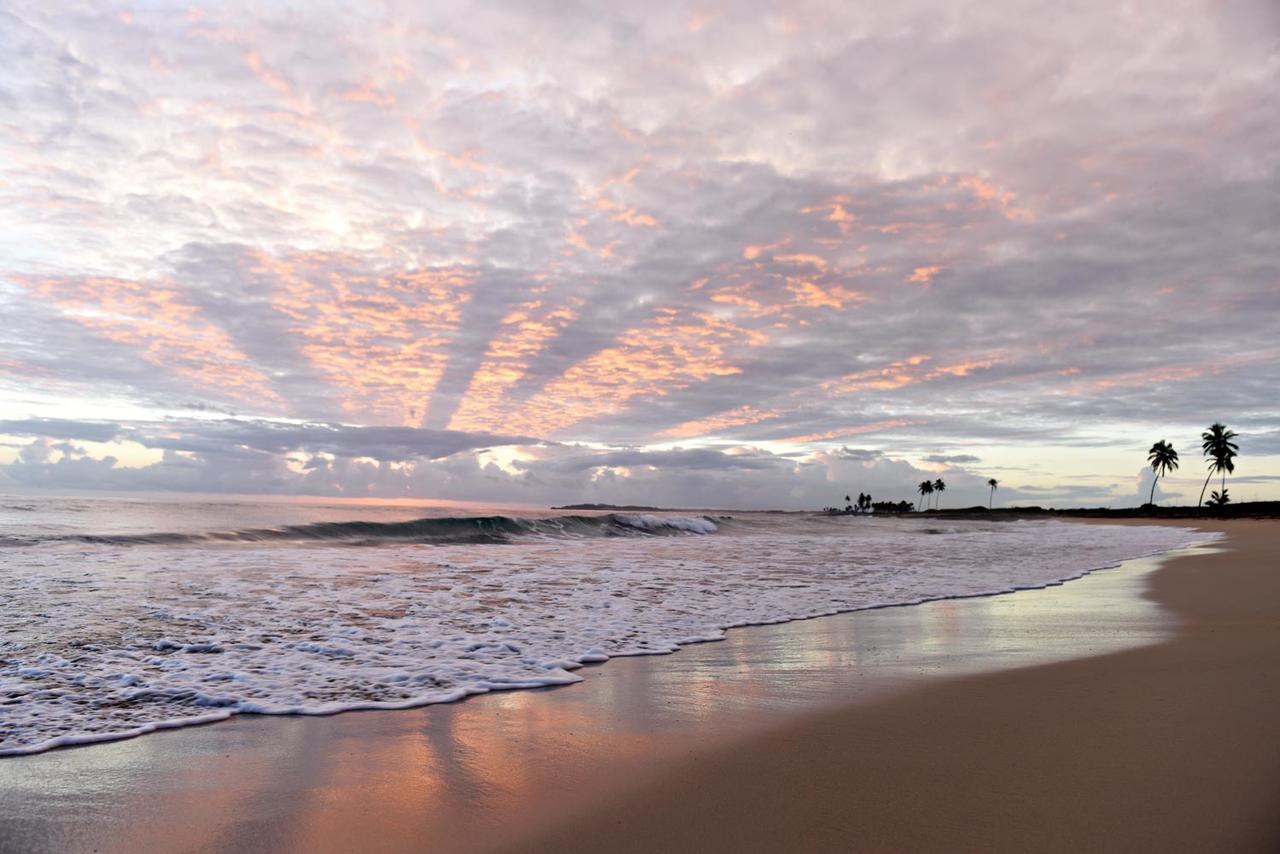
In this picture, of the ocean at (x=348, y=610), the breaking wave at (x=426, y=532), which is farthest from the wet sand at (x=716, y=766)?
the breaking wave at (x=426, y=532)

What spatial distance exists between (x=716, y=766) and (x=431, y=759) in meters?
1.50

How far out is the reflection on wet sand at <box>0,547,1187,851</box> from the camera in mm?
2924

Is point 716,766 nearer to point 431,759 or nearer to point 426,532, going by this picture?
point 431,759

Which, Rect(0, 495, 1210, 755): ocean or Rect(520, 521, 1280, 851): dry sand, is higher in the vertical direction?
Rect(520, 521, 1280, 851): dry sand

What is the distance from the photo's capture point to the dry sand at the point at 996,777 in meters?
2.68

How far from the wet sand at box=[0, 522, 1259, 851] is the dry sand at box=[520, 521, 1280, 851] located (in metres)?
0.01

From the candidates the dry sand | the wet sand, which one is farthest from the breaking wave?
the dry sand

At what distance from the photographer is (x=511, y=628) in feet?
24.4

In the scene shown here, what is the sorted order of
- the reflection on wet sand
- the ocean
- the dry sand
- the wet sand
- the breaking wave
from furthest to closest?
the breaking wave
the ocean
the reflection on wet sand
the wet sand
the dry sand

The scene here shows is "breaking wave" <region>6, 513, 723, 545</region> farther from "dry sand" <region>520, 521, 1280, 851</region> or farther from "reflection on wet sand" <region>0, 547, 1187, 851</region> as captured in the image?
"dry sand" <region>520, 521, 1280, 851</region>

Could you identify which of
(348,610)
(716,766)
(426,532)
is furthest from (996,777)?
(426,532)

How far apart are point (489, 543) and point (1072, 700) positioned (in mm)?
19024

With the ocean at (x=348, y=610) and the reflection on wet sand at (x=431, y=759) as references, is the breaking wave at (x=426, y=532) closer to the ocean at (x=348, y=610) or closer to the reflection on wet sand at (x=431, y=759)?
the ocean at (x=348, y=610)

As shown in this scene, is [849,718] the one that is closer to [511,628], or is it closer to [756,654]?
[756,654]
